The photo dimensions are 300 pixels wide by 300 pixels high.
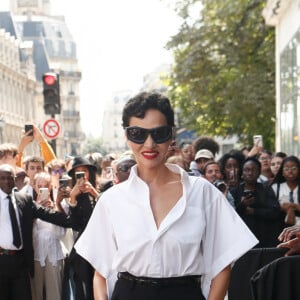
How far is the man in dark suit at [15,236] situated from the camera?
7777 mm

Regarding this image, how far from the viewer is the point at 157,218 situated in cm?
386

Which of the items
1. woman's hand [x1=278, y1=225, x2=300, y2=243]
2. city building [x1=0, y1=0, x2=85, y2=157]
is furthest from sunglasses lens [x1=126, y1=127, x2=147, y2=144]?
city building [x1=0, y1=0, x2=85, y2=157]

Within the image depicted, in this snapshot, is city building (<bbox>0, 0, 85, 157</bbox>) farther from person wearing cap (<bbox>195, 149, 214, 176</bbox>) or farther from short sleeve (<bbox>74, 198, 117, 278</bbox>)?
short sleeve (<bbox>74, 198, 117, 278</bbox>)

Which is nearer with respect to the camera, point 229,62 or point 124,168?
point 124,168

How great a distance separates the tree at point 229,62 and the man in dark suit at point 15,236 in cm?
1650

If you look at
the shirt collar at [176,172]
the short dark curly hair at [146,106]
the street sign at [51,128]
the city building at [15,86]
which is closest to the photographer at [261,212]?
the shirt collar at [176,172]

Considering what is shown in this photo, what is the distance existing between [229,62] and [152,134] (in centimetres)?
2189

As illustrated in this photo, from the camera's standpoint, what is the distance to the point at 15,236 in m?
7.80

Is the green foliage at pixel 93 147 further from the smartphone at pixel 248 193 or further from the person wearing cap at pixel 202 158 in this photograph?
the smartphone at pixel 248 193

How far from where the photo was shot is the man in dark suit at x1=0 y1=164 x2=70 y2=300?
25.5ft

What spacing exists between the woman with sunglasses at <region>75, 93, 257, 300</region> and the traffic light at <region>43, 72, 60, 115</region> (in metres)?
12.8

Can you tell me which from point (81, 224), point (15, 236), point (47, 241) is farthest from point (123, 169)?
point (47, 241)

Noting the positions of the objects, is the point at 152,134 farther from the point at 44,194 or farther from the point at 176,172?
the point at 44,194

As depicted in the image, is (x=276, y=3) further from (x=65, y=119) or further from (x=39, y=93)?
(x=65, y=119)
